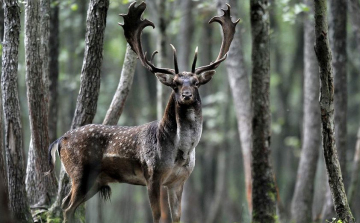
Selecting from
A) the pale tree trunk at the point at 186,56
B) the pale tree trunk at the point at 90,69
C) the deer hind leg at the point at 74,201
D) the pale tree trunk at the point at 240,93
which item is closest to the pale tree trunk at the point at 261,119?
the pale tree trunk at the point at 90,69

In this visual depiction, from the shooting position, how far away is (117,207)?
3562 centimetres

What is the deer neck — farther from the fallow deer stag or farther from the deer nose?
the deer nose

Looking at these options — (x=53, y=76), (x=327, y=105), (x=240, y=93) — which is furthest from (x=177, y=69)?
(x=53, y=76)

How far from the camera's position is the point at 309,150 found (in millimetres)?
15672

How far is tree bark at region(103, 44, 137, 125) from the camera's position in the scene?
12250 mm

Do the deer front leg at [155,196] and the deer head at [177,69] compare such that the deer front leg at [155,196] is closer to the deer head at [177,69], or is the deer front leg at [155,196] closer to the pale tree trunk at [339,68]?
the deer head at [177,69]

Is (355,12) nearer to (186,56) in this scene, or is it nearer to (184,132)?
(184,132)

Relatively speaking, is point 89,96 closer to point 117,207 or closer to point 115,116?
point 115,116

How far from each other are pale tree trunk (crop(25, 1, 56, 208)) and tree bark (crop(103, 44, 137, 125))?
47.2 inches

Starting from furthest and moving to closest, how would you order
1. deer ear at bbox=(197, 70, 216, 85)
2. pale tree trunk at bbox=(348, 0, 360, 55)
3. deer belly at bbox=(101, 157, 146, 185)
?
pale tree trunk at bbox=(348, 0, 360, 55), deer belly at bbox=(101, 157, 146, 185), deer ear at bbox=(197, 70, 216, 85)

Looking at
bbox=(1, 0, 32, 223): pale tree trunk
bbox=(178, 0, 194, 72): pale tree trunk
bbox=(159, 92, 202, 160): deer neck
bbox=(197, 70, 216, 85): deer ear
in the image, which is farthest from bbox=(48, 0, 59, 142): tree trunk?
bbox=(178, 0, 194, 72): pale tree trunk

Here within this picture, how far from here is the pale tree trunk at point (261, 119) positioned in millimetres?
11172

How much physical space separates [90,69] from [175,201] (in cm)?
267

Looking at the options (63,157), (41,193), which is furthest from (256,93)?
(41,193)
